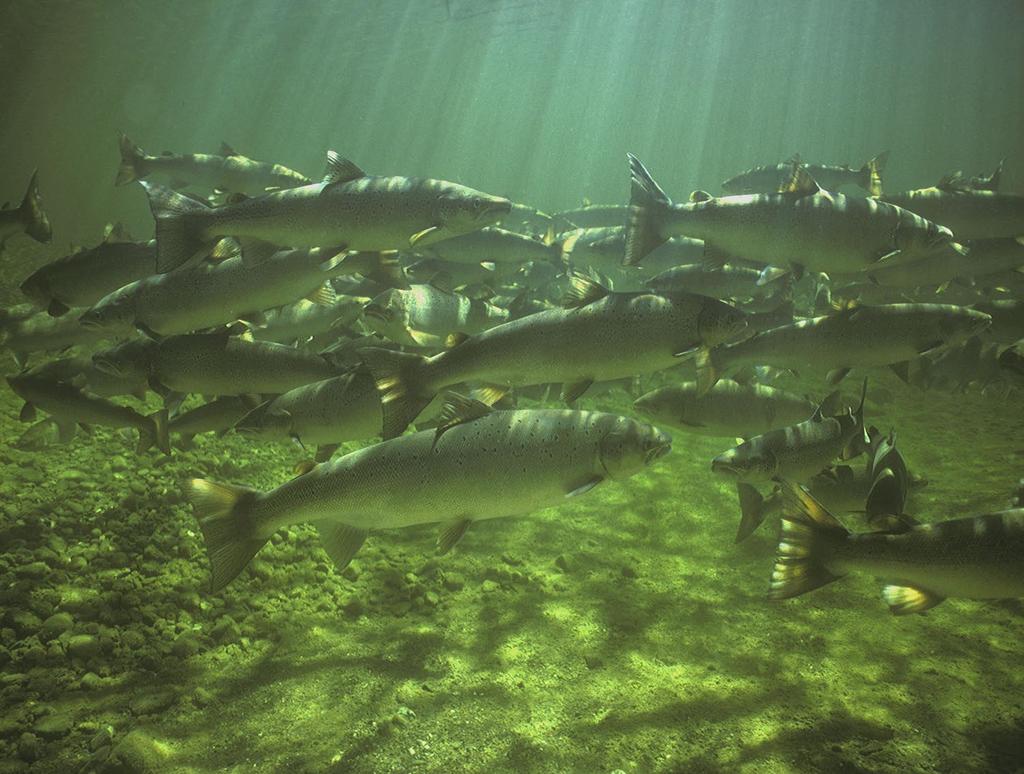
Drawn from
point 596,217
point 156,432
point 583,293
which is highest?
point 596,217

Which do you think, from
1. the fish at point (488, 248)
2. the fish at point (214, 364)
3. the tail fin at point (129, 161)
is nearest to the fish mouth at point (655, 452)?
the fish at point (214, 364)

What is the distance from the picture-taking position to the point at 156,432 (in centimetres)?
443

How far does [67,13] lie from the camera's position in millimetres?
30094

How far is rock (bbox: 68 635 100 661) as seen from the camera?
10.1 ft

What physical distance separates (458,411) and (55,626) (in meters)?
2.73

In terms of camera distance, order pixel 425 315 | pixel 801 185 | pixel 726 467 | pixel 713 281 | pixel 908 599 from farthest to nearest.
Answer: pixel 713 281, pixel 425 315, pixel 801 185, pixel 726 467, pixel 908 599

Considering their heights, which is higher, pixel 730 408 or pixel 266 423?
pixel 730 408

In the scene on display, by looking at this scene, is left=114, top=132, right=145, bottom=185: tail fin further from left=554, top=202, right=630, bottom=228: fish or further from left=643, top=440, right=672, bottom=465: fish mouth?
left=554, top=202, right=630, bottom=228: fish

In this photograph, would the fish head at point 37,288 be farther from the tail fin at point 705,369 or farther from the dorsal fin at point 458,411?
the tail fin at point 705,369

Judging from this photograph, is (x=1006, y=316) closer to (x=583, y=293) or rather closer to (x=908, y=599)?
(x=908, y=599)

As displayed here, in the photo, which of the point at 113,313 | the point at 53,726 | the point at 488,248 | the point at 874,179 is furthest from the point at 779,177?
the point at 53,726

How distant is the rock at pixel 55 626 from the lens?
313 centimetres

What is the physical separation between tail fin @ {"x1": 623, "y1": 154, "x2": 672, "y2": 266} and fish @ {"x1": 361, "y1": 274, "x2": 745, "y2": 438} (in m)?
1.20

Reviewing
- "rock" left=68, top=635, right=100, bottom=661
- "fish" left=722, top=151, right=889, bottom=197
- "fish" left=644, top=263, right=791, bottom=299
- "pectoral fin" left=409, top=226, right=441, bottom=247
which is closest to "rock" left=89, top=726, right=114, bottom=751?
"rock" left=68, top=635, right=100, bottom=661
